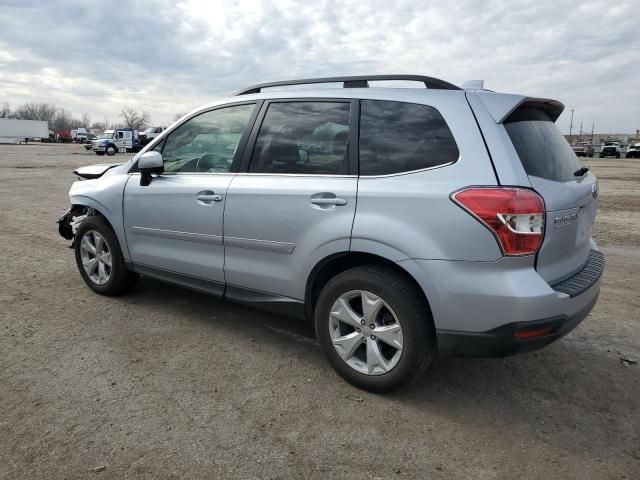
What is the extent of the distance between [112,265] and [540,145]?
3.62 m

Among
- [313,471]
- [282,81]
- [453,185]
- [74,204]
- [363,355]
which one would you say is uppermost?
[282,81]

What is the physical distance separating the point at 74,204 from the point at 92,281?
2.66 feet

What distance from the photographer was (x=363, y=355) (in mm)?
3168

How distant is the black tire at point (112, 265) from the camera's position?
457 centimetres

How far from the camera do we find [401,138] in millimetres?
3016

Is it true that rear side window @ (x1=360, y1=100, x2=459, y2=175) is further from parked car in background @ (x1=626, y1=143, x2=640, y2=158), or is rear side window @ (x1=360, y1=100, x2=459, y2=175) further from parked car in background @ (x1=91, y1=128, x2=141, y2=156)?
parked car in background @ (x1=626, y1=143, x2=640, y2=158)

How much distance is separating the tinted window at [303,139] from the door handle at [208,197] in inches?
13.0

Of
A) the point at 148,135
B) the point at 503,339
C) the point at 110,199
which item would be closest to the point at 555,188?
the point at 503,339

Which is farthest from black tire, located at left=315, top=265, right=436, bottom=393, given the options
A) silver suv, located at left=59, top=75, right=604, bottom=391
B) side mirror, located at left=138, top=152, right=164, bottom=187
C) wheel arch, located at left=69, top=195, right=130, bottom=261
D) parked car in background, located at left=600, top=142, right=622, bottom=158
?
parked car in background, located at left=600, top=142, right=622, bottom=158

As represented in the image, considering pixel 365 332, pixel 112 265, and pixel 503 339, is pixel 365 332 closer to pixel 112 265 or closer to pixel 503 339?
pixel 503 339

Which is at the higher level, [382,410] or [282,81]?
[282,81]

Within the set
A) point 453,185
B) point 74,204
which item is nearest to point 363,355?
point 453,185

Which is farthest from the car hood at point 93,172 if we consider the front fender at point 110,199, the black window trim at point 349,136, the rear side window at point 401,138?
the rear side window at point 401,138

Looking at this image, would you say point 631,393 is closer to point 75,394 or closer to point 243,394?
point 243,394
